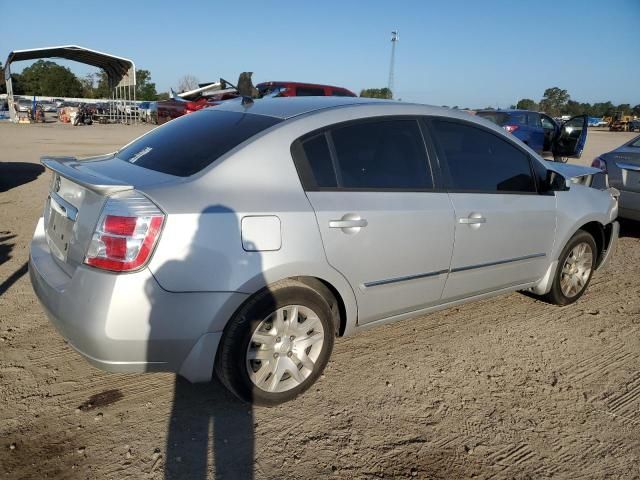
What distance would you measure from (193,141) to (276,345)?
1293mm

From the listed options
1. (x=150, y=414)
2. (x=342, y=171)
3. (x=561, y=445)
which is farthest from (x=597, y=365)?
(x=150, y=414)

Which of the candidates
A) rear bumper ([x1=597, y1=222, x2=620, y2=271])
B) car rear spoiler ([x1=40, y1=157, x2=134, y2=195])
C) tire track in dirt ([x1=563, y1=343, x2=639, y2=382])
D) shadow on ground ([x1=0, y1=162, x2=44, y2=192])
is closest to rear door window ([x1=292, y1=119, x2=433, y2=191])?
car rear spoiler ([x1=40, y1=157, x2=134, y2=195])

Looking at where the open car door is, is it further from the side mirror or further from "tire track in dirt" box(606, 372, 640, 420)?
"tire track in dirt" box(606, 372, 640, 420)

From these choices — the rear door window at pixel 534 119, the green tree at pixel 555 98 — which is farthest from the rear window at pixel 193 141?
the green tree at pixel 555 98

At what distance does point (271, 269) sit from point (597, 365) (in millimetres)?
2435

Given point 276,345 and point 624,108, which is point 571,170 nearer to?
point 276,345

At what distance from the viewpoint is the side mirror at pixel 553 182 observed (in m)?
3.91

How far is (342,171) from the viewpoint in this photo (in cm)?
295

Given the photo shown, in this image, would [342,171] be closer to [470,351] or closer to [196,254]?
[196,254]

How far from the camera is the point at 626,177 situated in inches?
259

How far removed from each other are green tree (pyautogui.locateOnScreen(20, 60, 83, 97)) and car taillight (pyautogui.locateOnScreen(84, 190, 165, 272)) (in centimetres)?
9568

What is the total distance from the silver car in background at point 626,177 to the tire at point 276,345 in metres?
5.26

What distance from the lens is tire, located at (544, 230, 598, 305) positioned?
14.1 feet

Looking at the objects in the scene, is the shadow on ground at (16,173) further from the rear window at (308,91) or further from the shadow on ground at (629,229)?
the shadow on ground at (629,229)
